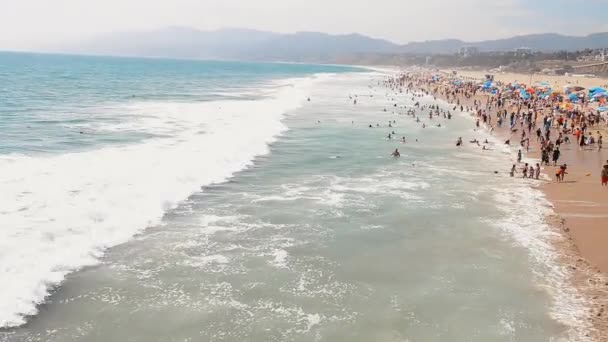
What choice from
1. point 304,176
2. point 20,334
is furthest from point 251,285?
point 304,176

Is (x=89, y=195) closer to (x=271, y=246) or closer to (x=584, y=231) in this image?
(x=271, y=246)

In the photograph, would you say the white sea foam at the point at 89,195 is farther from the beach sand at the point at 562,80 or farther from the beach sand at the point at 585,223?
the beach sand at the point at 562,80

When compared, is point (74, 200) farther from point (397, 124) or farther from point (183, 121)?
point (397, 124)

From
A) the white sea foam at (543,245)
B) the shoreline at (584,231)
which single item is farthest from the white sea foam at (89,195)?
the shoreline at (584,231)

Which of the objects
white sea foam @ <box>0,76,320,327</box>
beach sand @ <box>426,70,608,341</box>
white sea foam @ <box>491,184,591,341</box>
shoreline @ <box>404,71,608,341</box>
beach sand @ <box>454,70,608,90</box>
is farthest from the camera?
beach sand @ <box>454,70,608,90</box>

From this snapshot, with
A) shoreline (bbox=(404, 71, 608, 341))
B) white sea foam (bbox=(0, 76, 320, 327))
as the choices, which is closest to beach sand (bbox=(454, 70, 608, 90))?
shoreline (bbox=(404, 71, 608, 341))

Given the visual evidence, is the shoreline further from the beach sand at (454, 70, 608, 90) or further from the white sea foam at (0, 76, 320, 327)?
the beach sand at (454, 70, 608, 90)
